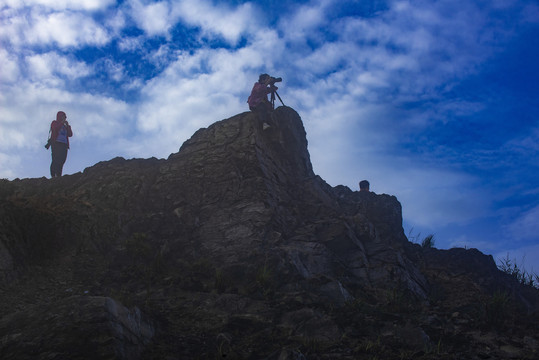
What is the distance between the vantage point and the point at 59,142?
15.4 meters

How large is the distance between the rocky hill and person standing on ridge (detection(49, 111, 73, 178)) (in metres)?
1.11

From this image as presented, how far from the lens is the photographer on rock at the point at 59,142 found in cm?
1537

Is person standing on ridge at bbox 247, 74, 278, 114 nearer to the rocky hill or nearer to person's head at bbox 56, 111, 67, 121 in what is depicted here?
the rocky hill

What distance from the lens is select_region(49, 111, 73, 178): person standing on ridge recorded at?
15.4 meters

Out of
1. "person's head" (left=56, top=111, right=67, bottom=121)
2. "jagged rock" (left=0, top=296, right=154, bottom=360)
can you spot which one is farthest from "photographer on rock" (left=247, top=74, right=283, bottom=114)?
"jagged rock" (left=0, top=296, right=154, bottom=360)

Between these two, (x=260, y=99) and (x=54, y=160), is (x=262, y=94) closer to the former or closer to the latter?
(x=260, y=99)

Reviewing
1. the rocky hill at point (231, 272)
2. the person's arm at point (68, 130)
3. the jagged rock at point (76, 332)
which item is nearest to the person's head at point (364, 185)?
the rocky hill at point (231, 272)

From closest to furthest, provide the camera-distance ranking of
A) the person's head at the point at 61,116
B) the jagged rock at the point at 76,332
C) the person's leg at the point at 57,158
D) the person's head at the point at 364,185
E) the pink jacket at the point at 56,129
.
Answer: the jagged rock at the point at 76,332
the pink jacket at the point at 56,129
the person's leg at the point at 57,158
the person's head at the point at 61,116
the person's head at the point at 364,185

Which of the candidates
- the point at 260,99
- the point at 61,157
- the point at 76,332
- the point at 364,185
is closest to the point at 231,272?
the point at 76,332

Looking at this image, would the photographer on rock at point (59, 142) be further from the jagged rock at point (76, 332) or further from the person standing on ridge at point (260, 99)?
the jagged rock at point (76, 332)

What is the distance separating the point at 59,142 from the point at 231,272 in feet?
33.7

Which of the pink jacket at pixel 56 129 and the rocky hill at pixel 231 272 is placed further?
the pink jacket at pixel 56 129

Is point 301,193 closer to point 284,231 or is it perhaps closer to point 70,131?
point 284,231

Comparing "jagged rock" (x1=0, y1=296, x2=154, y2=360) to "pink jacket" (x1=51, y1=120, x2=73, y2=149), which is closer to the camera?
"jagged rock" (x1=0, y1=296, x2=154, y2=360)
